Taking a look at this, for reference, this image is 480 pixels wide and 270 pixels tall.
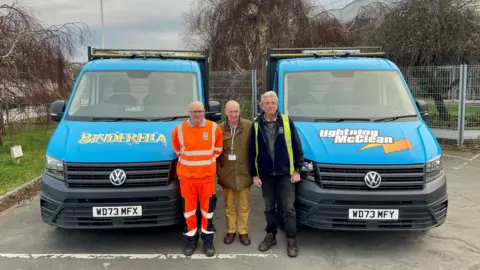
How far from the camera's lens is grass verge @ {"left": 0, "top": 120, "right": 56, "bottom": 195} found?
8.05 metres

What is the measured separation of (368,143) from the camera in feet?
15.6

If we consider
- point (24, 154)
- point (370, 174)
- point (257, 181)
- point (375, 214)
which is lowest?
point (24, 154)

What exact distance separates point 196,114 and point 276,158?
0.97 m

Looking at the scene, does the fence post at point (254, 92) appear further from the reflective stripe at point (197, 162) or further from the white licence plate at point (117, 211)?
the white licence plate at point (117, 211)

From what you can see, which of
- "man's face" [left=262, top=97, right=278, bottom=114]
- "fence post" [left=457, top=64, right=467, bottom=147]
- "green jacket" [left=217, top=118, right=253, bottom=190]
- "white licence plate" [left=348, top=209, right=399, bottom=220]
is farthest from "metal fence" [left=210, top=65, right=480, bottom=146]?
"man's face" [left=262, top=97, right=278, bottom=114]

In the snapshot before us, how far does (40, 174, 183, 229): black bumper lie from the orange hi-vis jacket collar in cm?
33

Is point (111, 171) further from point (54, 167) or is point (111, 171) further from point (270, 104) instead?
point (270, 104)

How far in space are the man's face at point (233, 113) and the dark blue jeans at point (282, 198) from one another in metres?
0.72

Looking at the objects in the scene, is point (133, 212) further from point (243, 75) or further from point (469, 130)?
point (469, 130)

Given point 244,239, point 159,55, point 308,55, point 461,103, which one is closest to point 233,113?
point 244,239

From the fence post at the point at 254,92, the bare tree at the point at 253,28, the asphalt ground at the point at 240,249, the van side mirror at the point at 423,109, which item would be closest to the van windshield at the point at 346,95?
the van side mirror at the point at 423,109

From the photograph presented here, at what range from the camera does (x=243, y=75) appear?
12.6 meters

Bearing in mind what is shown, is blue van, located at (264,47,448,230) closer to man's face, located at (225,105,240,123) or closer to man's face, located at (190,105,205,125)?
man's face, located at (225,105,240,123)

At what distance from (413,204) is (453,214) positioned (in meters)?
2.05
